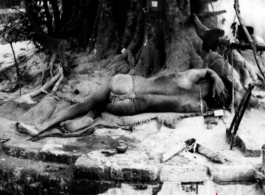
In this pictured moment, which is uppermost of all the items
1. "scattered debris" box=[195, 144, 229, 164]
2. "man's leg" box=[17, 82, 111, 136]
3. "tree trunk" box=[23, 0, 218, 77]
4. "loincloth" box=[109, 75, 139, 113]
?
"tree trunk" box=[23, 0, 218, 77]

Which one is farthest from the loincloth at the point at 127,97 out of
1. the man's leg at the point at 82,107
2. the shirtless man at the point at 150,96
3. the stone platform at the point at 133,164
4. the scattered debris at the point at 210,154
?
the scattered debris at the point at 210,154

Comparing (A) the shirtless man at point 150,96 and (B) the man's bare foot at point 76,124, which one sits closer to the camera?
(B) the man's bare foot at point 76,124

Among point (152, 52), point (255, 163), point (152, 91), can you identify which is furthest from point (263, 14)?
point (255, 163)

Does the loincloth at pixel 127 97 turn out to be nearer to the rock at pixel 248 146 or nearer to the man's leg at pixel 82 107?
the man's leg at pixel 82 107

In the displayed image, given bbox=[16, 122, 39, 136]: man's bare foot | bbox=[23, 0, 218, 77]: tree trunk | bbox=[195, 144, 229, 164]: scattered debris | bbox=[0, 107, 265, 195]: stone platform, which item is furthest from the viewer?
bbox=[23, 0, 218, 77]: tree trunk

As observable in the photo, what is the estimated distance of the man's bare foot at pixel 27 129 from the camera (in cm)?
578

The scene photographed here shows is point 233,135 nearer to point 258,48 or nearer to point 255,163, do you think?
point 255,163

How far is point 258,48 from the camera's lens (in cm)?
480

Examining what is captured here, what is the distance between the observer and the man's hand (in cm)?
597

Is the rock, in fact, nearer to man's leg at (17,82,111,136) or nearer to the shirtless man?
the shirtless man

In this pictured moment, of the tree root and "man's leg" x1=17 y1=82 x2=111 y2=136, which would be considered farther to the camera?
the tree root

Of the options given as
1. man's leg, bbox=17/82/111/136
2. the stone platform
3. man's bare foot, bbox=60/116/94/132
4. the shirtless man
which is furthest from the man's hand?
man's bare foot, bbox=60/116/94/132

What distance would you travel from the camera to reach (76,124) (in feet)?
19.1

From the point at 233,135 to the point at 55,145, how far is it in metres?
2.15
